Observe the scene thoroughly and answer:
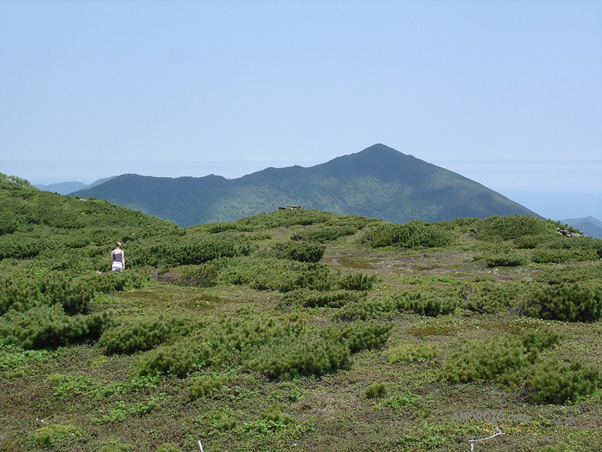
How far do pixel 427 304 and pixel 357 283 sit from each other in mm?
4259

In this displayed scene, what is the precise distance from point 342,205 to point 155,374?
17903 centimetres

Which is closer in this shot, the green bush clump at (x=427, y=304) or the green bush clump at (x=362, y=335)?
the green bush clump at (x=362, y=335)

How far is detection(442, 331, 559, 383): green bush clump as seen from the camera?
362 inches

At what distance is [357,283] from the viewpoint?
1856 cm

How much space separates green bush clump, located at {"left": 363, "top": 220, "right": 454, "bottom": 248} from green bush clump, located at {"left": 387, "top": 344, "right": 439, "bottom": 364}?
18562 mm

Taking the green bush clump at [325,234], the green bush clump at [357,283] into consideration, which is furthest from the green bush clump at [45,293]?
the green bush clump at [325,234]

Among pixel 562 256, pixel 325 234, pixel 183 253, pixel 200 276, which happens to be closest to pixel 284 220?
pixel 325 234

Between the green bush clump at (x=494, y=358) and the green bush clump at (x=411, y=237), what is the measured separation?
60.8ft

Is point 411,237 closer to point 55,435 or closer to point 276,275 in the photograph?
point 276,275

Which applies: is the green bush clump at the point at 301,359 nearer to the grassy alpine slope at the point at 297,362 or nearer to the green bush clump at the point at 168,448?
the grassy alpine slope at the point at 297,362

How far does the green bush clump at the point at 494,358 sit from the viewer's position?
30.2 ft

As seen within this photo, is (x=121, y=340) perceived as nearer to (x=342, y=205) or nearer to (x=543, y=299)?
(x=543, y=299)

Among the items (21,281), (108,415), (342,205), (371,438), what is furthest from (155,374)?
(342,205)

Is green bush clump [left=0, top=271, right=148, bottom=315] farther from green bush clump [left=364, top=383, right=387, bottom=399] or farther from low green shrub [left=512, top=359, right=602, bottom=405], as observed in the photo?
low green shrub [left=512, top=359, right=602, bottom=405]
